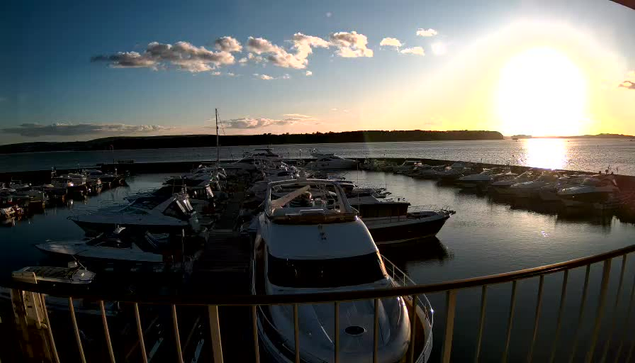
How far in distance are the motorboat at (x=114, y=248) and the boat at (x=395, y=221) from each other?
35.1ft

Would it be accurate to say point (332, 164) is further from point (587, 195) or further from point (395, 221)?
point (395, 221)

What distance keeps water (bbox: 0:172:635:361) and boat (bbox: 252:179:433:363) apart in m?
5.04

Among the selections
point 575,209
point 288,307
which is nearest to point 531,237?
point 575,209

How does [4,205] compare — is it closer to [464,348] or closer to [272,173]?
[272,173]

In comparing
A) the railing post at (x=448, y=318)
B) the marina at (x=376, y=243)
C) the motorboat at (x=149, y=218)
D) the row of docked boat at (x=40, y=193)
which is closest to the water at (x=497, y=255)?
the marina at (x=376, y=243)

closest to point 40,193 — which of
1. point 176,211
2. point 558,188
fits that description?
point 176,211

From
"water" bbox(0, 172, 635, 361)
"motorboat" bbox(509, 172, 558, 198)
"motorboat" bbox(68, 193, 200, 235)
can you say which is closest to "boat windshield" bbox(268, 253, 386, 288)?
"water" bbox(0, 172, 635, 361)

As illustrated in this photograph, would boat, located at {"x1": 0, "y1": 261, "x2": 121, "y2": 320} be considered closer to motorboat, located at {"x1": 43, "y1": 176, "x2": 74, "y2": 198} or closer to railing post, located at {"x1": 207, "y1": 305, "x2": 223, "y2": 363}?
railing post, located at {"x1": 207, "y1": 305, "x2": 223, "y2": 363}

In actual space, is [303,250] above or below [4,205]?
above

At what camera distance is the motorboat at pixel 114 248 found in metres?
15.7

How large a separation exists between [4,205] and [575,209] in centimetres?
5229

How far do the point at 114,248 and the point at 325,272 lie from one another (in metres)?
12.5

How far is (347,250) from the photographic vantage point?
7523mm

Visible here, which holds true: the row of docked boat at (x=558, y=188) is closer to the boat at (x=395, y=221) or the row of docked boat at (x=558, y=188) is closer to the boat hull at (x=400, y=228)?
the boat at (x=395, y=221)
